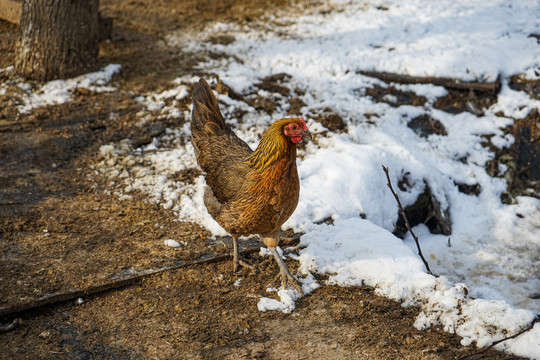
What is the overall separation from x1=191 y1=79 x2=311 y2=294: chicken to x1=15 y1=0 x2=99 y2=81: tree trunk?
4057 millimetres

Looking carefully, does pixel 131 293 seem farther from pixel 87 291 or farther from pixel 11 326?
pixel 11 326

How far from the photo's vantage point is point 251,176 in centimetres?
406

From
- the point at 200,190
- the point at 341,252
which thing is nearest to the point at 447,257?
the point at 341,252

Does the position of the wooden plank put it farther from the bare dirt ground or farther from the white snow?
the bare dirt ground

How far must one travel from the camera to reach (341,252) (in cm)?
478

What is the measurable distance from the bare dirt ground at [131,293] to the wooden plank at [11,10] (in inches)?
148

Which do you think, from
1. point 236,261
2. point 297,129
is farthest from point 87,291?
point 297,129

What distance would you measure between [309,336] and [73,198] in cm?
334

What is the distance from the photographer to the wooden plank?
914 cm

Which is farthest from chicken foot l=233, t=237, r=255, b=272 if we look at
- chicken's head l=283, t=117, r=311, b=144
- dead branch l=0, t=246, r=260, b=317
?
chicken's head l=283, t=117, r=311, b=144

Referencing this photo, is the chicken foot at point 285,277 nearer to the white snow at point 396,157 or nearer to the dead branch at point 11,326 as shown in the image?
the white snow at point 396,157

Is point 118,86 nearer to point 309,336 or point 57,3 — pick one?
point 57,3

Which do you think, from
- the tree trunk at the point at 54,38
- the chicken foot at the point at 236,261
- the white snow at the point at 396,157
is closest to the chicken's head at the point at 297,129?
the chicken foot at the point at 236,261

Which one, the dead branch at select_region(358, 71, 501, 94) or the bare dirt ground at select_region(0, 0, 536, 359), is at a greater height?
the dead branch at select_region(358, 71, 501, 94)
